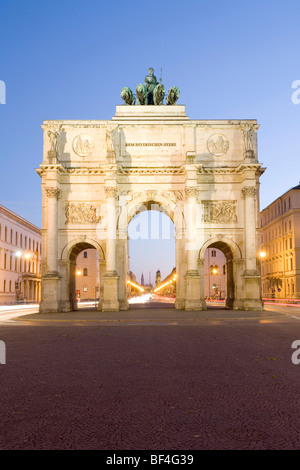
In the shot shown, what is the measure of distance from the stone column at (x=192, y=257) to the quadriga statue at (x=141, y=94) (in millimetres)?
10094

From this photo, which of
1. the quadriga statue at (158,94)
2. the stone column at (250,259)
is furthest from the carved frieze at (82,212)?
the stone column at (250,259)

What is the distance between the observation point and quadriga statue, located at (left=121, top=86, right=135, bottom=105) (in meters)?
38.2

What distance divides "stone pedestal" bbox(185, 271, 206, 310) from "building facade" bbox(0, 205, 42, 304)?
3465 centimetres

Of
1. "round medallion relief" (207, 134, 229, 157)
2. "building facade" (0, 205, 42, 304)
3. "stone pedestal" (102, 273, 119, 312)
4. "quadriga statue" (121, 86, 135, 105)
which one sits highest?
"quadriga statue" (121, 86, 135, 105)

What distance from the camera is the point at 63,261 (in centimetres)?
3444

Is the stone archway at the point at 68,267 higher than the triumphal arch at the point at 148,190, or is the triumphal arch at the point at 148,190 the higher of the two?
the triumphal arch at the point at 148,190

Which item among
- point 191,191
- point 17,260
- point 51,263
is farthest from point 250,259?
point 17,260

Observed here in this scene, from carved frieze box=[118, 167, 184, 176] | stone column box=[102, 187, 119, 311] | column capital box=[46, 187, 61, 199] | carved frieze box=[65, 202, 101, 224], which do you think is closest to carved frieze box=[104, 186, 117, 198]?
stone column box=[102, 187, 119, 311]

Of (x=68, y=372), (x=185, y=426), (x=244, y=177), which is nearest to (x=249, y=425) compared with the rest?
(x=185, y=426)

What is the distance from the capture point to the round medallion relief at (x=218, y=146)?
35.2 m

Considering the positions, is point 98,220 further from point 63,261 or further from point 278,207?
point 278,207

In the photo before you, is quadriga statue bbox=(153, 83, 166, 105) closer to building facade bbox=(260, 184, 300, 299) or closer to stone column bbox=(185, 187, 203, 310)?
stone column bbox=(185, 187, 203, 310)

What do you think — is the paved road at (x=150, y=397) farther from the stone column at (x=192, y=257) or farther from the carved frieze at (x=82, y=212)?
the carved frieze at (x=82, y=212)

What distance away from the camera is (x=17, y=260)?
244 feet
